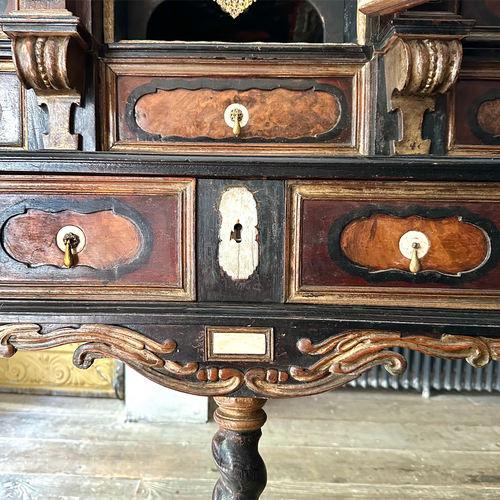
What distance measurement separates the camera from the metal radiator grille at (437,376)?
1.81m

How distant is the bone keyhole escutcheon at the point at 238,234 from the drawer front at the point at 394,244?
0.21 feet

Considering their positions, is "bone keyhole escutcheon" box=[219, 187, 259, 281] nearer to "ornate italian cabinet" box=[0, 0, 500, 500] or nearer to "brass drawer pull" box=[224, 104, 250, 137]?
"ornate italian cabinet" box=[0, 0, 500, 500]

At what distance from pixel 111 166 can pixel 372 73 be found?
1.77ft

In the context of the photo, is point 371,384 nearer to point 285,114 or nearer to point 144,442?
point 144,442

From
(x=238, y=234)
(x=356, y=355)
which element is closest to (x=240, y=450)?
(x=356, y=355)

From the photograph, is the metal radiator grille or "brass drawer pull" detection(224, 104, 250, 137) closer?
"brass drawer pull" detection(224, 104, 250, 137)

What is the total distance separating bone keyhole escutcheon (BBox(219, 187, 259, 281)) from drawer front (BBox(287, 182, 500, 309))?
0.06 metres

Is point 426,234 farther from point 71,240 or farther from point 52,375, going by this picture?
point 52,375

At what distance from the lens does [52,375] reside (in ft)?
5.90

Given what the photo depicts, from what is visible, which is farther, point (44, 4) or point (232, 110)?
point (232, 110)

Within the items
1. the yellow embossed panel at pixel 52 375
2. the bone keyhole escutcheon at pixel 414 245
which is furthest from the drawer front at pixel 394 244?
the yellow embossed panel at pixel 52 375

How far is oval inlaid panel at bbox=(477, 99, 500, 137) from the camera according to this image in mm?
907

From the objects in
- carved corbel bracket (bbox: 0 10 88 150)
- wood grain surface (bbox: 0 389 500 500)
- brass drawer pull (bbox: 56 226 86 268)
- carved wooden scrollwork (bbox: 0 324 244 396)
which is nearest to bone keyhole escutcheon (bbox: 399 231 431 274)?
carved wooden scrollwork (bbox: 0 324 244 396)

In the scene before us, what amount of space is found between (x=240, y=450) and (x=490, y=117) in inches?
32.9
